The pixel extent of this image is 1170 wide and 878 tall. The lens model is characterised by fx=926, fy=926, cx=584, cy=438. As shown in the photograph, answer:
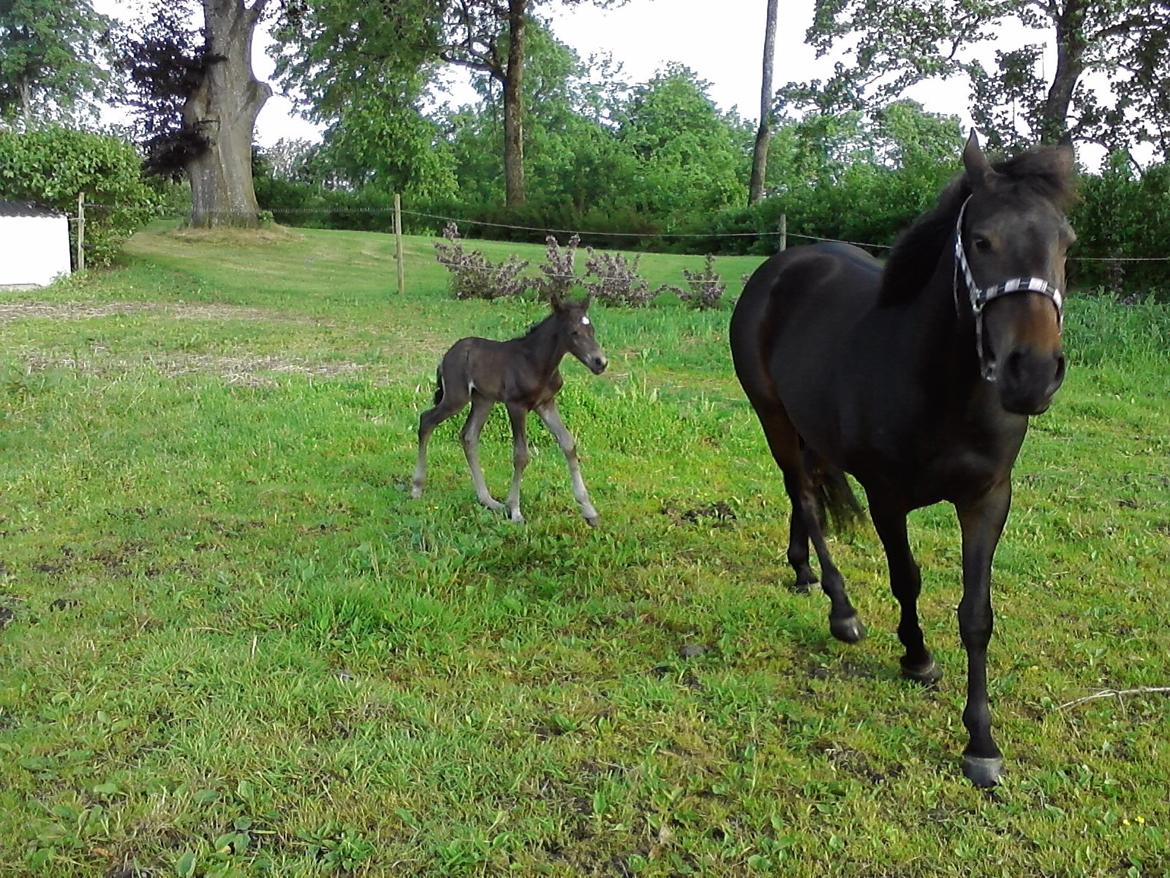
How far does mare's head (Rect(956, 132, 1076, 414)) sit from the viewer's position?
95.0 inches

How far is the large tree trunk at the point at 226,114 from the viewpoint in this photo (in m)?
23.8

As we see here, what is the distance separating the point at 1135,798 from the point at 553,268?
1326 cm

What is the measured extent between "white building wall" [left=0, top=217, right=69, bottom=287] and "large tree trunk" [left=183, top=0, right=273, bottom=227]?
250 inches

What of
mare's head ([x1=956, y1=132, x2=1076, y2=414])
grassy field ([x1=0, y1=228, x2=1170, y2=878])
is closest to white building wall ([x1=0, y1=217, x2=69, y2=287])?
A: grassy field ([x1=0, y1=228, x2=1170, y2=878])

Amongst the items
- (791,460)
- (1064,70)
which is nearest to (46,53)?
(1064,70)

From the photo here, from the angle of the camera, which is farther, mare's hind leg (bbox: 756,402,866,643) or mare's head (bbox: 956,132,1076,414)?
mare's hind leg (bbox: 756,402,866,643)

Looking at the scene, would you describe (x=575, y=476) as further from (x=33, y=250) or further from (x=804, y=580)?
(x=33, y=250)

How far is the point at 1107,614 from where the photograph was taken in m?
4.22

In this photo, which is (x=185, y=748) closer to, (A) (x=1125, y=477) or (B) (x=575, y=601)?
(B) (x=575, y=601)

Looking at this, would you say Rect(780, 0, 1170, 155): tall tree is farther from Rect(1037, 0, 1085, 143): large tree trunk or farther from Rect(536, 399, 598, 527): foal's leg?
Rect(536, 399, 598, 527): foal's leg

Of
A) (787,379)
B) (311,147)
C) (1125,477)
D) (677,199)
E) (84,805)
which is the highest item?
(311,147)

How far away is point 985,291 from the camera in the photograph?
8.41ft

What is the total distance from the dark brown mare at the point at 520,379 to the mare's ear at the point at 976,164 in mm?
2552

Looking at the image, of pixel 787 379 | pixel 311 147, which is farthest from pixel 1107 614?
pixel 311 147
